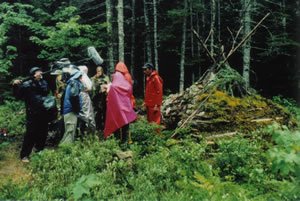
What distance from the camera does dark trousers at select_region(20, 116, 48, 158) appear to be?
5.16 m

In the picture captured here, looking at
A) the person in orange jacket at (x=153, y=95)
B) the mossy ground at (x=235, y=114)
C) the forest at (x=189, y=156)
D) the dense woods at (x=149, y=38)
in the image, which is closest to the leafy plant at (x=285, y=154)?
the forest at (x=189, y=156)

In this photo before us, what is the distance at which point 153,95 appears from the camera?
7684mm

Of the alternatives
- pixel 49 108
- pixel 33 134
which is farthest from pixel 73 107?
pixel 33 134

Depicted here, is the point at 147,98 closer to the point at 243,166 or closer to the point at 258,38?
the point at 243,166

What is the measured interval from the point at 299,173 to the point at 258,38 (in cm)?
1582

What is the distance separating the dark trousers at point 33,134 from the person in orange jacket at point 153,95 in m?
3.63

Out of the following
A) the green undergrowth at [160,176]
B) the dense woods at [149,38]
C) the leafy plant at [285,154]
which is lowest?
the green undergrowth at [160,176]

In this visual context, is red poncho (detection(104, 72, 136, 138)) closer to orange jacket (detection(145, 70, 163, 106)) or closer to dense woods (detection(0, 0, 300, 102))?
orange jacket (detection(145, 70, 163, 106))

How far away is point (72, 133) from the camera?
5012 mm

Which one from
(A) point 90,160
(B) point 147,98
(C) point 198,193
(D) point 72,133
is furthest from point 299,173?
(B) point 147,98

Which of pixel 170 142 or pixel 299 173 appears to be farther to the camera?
pixel 170 142

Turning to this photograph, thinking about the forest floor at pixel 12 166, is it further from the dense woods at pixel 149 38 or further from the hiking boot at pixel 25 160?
the dense woods at pixel 149 38

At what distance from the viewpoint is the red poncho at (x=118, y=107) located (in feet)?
17.3

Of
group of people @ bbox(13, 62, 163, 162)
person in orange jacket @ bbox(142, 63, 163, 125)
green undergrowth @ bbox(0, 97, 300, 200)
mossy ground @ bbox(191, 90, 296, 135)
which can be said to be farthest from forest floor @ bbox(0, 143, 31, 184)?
person in orange jacket @ bbox(142, 63, 163, 125)
